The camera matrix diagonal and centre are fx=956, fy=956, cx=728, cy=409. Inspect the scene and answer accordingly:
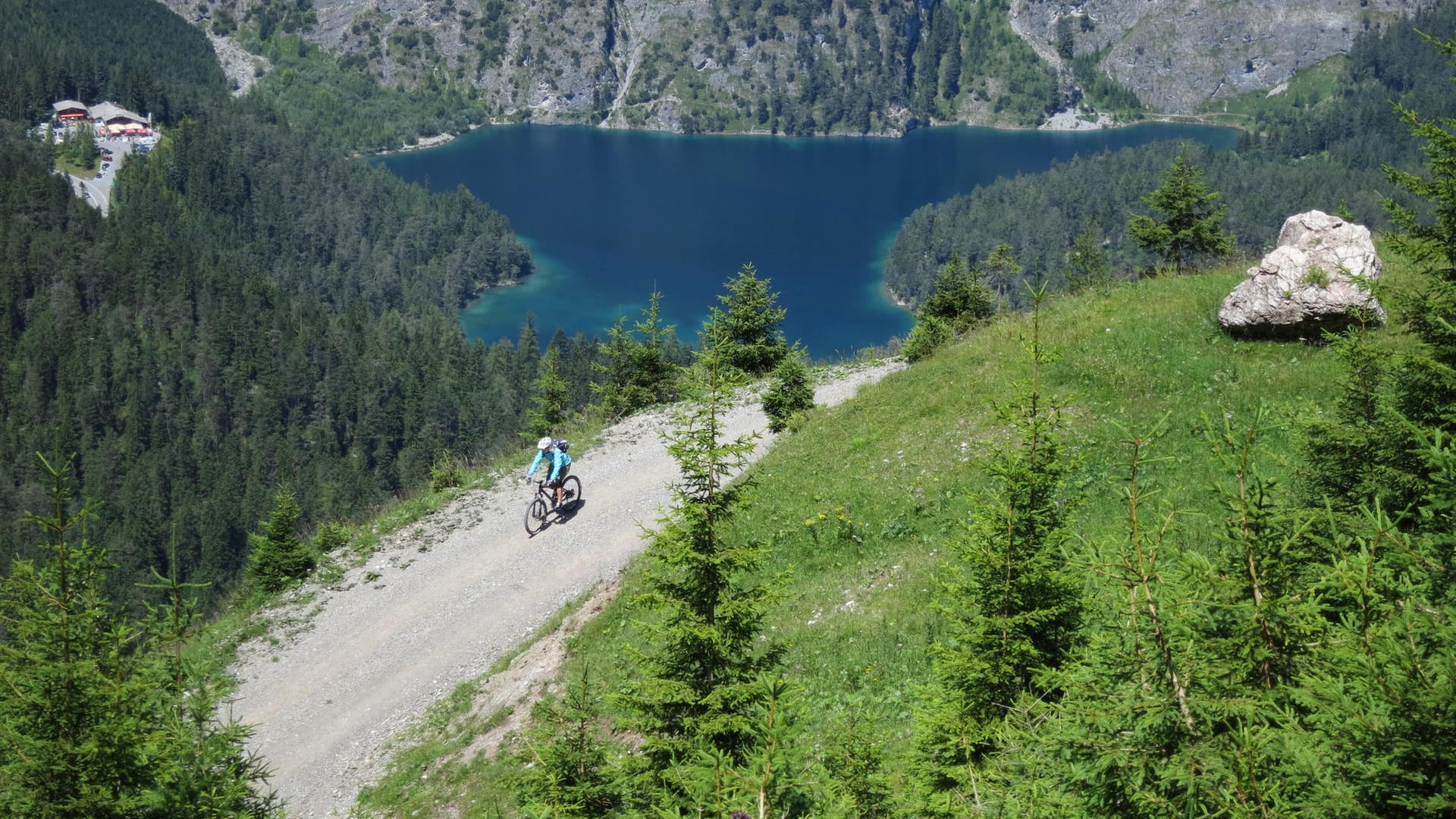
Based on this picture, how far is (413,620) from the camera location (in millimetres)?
23688

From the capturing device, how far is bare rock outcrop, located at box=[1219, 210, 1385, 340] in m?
21.9

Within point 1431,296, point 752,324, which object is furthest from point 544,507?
point 1431,296

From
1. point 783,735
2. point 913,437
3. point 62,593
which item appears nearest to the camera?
point 783,735

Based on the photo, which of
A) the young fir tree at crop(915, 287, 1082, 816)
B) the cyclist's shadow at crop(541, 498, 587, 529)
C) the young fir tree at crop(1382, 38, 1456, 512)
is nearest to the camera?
the young fir tree at crop(915, 287, 1082, 816)

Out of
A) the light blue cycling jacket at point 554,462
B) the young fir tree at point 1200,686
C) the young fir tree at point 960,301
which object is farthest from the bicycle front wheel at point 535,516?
the young fir tree at point 1200,686

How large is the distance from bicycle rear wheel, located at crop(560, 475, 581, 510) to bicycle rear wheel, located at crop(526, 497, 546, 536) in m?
0.58

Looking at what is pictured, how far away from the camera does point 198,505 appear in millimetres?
152375

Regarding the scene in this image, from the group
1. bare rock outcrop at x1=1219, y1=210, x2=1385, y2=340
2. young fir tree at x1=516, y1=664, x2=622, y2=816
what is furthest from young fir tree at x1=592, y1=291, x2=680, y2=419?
young fir tree at x1=516, y1=664, x2=622, y2=816

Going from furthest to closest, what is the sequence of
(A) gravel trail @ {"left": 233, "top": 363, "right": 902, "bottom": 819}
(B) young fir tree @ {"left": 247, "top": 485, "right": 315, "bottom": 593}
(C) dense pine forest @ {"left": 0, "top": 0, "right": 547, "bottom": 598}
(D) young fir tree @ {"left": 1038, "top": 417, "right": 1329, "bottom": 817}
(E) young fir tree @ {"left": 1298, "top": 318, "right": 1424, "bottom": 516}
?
(C) dense pine forest @ {"left": 0, "top": 0, "right": 547, "bottom": 598} < (B) young fir tree @ {"left": 247, "top": 485, "right": 315, "bottom": 593} < (A) gravel trail @ {"left": 233, "top": 363, "right": 902, "bottom": 819} < (E) young fir tree @ {"left": 1298, "top": 318, "right": 1424, "bottom": 516} < (D) young fir tree @ {"left": 1038, "top": 417, "right": 1329, "bottom": 817}

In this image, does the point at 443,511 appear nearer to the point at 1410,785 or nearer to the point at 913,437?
the point at 913,437

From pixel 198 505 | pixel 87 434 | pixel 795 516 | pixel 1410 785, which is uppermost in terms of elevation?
pixel 1410 785

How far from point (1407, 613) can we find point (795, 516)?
17137mm

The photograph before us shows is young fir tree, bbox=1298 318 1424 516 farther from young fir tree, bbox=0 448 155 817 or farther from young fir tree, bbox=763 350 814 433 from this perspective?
young fir tree, bbox=763 350 814 433

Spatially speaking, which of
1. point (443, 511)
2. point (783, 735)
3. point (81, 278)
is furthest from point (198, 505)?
point (783, 735)
